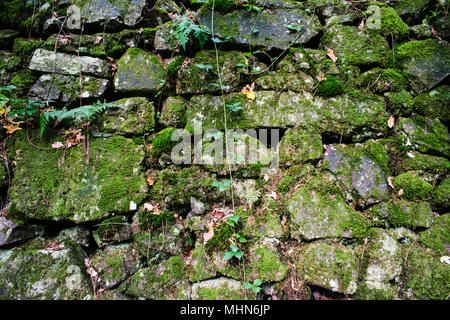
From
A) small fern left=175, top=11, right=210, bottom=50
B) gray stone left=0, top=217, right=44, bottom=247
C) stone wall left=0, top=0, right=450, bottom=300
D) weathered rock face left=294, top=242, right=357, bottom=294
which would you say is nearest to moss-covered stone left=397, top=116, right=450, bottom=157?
stone wall left=0, top=0, right=450, bottom=300

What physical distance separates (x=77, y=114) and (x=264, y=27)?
9.51 ft

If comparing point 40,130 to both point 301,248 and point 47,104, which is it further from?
point 301,248

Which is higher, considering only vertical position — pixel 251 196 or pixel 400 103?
pixel 400 103

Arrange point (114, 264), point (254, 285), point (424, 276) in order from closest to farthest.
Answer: point (254, 285), point (424, 276), point (114, 264)

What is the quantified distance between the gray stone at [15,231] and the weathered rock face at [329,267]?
3.26 metres

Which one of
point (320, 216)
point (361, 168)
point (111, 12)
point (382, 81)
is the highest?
point (111, 12)

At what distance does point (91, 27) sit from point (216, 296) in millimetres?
4236

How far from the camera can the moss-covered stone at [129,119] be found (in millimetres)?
2975

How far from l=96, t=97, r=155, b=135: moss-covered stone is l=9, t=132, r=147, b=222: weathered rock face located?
175mm

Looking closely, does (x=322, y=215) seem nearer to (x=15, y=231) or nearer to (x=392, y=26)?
(x=392, y=26)

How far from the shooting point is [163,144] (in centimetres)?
292

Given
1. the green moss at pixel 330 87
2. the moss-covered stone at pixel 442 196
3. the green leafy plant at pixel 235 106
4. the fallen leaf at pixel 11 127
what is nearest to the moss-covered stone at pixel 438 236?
the moss-covered stone at pixel 442 196

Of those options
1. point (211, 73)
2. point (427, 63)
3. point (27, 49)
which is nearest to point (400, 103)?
point (427, 63)

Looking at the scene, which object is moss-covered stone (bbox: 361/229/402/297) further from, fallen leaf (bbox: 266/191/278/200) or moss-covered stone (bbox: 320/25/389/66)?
moss-covered stone (bbox: 320/25/389/66)
